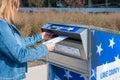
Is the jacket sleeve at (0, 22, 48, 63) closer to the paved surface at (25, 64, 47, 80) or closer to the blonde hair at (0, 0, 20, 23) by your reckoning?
the blonde hair at (0, 0, 20, 23)

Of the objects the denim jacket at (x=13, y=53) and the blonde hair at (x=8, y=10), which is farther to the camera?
the blonde hair at (x=8, y=10)

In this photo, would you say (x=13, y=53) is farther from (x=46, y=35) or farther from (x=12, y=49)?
(x=46, y=35)

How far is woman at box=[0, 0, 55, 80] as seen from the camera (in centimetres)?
309

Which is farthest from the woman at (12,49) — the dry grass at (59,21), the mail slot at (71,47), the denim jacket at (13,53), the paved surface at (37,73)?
the dry grass at (59,21)

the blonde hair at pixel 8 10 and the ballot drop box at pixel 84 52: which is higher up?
the blonde hair at pixel 8 10

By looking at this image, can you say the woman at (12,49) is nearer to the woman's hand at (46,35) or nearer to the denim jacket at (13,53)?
A: the denim jacket at (13,53)

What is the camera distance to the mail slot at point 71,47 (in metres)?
3.34

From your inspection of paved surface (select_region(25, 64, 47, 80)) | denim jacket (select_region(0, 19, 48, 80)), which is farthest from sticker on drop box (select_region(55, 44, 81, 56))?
paved surface (select_region(25, 64, 47, 80))

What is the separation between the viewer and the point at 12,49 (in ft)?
10.2

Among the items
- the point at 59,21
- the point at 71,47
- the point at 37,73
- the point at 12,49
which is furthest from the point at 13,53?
the point at 59,21

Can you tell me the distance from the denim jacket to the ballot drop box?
329 millimetres

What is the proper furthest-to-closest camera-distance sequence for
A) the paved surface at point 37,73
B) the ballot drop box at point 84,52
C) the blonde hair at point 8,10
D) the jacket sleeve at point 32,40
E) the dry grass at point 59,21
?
the dry grass at point 59,21
the paved surface at point 37,73
the jacket sleeve at point 32,40
the ballot drop box at point 84,52
the blonde hair at point 8,10

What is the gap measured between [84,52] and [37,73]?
4076 millimetres

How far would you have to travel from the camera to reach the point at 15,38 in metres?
3.16
